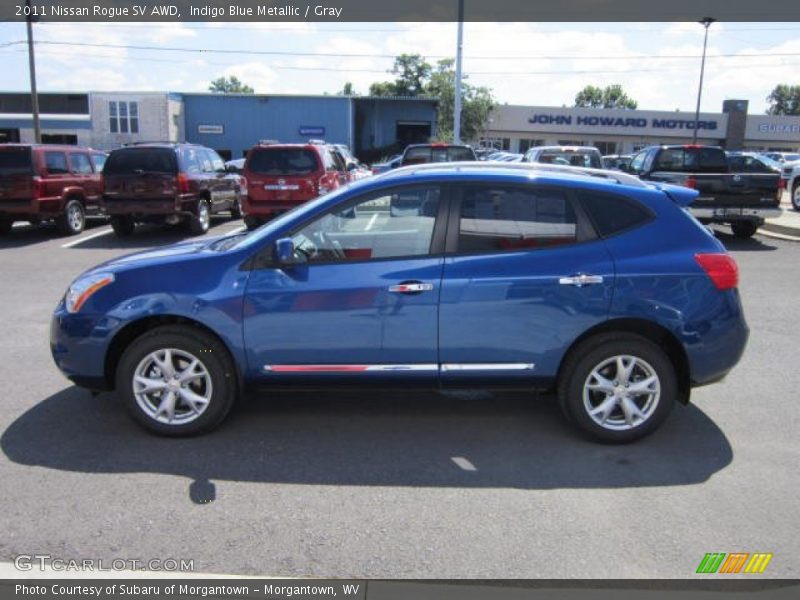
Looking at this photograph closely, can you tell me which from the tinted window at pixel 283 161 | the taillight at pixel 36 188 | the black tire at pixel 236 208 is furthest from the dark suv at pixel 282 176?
the taillight at pixel 36 188

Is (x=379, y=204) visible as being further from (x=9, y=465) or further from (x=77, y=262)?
(x=77, y=262)

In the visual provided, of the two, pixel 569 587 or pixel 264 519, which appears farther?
pixel 264 519

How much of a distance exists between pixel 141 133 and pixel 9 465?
44176mm

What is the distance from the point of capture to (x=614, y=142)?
64.8 metres

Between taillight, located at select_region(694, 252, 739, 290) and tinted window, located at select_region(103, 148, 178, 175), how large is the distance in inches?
469

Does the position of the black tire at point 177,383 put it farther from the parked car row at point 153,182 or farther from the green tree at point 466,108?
the green tree at point 466,108

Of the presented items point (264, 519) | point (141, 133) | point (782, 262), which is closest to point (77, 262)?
point (264, 519)

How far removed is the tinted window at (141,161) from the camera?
13992mm

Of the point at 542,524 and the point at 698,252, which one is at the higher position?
the point at 698,252

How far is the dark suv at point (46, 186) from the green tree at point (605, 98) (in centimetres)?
11830

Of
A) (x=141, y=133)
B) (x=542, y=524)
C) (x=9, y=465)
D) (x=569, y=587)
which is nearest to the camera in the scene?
(x=569, y=587)

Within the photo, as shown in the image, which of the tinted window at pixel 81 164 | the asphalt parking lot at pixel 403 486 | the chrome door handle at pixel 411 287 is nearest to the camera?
the asphalt parking lot at pixel 403 486

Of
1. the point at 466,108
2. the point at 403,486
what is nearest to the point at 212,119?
the point at 466,108

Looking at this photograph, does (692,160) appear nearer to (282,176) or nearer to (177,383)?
(282,176)
